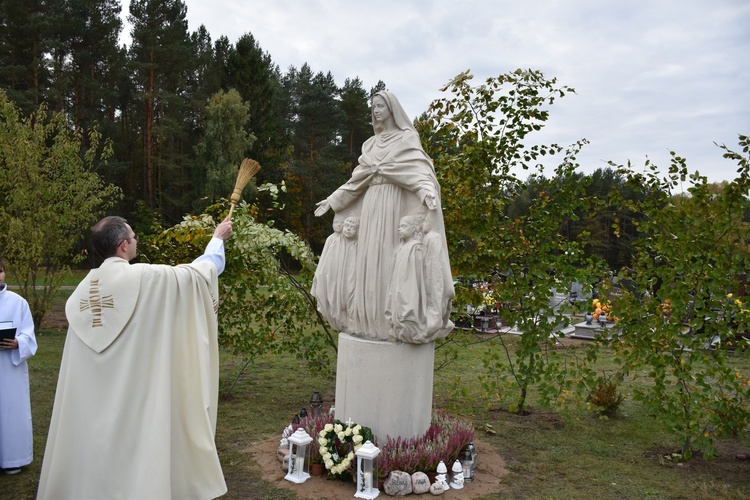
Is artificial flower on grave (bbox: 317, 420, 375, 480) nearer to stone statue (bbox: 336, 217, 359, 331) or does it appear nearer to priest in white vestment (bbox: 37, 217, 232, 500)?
stone statue (bbox: 336, 217, 359, 331)

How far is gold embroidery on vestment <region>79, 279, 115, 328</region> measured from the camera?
3.32m

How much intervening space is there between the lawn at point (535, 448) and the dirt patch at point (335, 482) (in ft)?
0.22

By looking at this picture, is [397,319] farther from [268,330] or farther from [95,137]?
[95,137]

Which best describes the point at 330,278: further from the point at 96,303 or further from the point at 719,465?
the point at 719,465

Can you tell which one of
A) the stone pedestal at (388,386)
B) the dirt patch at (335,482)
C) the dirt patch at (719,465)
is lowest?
the dirt patch at (335,482)

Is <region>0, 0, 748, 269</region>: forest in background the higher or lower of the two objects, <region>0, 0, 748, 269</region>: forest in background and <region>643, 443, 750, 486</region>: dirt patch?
the higher

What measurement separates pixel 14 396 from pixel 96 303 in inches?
92.9

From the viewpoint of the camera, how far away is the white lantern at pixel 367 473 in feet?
15.3

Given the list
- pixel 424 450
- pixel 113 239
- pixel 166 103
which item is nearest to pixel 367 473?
pixel 424 450

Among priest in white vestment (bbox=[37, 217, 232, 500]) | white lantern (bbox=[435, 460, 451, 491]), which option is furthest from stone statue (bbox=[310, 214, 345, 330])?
priest in white vestment (bbox=[37, 217, 232, 500])

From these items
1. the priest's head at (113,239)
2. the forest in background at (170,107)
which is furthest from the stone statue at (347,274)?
the forest in background at (170,107)

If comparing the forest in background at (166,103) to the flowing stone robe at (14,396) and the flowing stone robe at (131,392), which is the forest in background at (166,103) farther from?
the flowing stone robe at (131,392)

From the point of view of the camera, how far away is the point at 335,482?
16.5 ft

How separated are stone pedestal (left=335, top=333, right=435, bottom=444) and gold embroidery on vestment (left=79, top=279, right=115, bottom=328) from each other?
7.95ft
